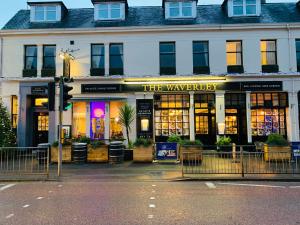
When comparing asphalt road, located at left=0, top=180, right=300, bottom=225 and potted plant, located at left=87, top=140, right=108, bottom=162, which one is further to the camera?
potted plant, located at left=87, top=140, right=108, bottom=162

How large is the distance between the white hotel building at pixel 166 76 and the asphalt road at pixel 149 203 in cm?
1009

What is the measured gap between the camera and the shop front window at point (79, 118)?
65.2ft

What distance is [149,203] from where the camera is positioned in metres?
7.03

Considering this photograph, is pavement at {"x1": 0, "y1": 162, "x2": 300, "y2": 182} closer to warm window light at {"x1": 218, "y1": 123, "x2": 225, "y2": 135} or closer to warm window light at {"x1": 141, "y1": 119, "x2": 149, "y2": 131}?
warm window light at {"x1": 218, "y1": 123, "x2": 225, "y2": 135}

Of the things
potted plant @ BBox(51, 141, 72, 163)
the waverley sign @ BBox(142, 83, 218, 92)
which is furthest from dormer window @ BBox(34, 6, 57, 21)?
potted plant @ BBox(51, 141, 72, 163)

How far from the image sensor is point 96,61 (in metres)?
20.1

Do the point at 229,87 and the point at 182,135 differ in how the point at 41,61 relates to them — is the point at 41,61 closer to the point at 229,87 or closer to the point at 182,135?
the point at 182,135

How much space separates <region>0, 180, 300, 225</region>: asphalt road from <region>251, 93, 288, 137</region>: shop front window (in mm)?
10459

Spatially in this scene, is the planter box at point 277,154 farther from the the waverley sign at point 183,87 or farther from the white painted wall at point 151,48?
the white painted wall at point 151,48

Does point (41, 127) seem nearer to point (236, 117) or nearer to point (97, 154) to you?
point (97, 154)

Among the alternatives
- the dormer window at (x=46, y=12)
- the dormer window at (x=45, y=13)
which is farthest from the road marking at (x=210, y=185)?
the dormer window at (x=45, y=13)

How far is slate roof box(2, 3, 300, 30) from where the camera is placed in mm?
20266

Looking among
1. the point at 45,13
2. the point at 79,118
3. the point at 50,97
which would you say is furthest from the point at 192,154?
the point at 45,13

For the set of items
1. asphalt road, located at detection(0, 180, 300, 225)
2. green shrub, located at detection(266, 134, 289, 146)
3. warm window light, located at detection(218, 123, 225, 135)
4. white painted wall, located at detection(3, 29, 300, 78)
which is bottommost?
asphalt road, located at detection(0, 180, 300, 225)
